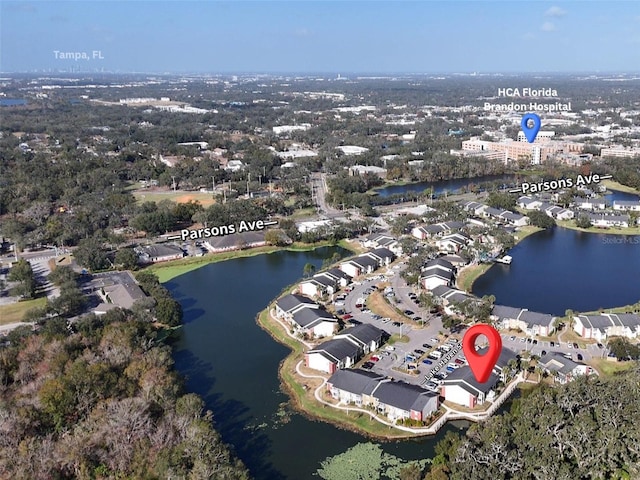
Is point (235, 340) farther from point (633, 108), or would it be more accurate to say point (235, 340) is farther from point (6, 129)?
point (633, 108)

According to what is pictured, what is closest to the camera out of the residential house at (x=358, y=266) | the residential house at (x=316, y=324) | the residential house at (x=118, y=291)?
the residential house at (x=316, y=324)

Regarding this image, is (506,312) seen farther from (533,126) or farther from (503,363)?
(533,126)

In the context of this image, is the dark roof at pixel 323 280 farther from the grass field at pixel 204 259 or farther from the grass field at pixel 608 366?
the grass field at pixel 608 366

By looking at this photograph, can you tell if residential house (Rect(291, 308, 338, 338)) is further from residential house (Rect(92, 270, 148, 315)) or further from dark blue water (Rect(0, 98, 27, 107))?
dark blue water (Rect(0, 98, 27, 107))

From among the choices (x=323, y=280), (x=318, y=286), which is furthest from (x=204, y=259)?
(x=318, y=286)

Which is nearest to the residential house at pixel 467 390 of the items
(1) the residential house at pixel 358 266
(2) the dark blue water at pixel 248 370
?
(2) the dark blue water at pixel 248 370
